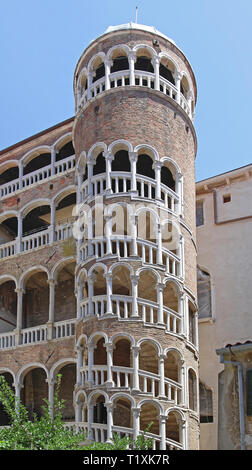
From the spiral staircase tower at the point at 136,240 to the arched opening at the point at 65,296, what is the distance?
10.5ft

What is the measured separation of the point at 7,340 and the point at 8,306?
2.85 m

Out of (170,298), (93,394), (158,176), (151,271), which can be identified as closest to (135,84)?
(158,176)

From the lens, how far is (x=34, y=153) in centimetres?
3127

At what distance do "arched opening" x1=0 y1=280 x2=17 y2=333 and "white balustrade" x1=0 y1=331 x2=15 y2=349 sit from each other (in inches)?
57.0

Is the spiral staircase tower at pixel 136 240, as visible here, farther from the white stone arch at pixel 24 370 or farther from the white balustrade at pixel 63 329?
the white stone arch at pixel 24 370

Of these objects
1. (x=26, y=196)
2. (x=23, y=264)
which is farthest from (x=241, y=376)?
(x=26, y=196)

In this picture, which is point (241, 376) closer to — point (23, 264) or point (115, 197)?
point (115, 197)

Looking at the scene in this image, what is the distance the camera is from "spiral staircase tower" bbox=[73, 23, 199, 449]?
2347cm

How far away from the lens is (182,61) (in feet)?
95.0

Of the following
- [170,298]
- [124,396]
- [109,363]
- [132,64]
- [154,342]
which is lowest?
[124,396]

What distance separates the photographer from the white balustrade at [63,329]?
86.8ft

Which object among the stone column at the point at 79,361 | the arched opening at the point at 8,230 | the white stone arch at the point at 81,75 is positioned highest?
the white stone arch at the point at 81,75

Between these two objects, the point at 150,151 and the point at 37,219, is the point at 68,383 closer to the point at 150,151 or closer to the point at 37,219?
the point at 37,219

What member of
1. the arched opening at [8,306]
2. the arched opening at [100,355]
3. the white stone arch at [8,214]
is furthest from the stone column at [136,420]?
the white stone arch at [8,214]
